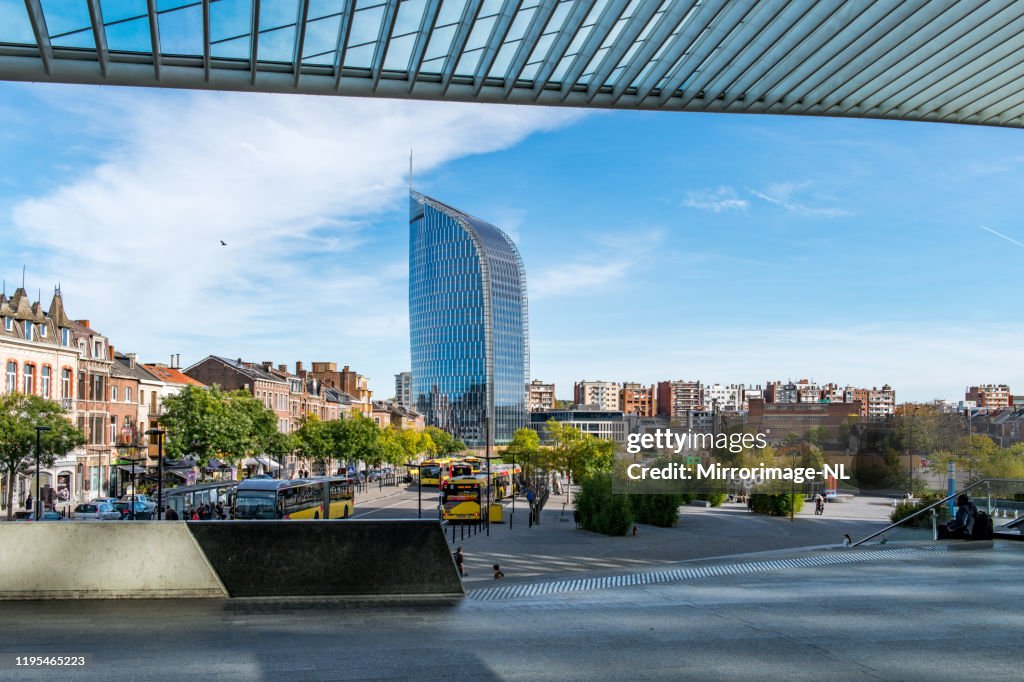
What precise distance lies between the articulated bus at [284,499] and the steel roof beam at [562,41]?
24028 millimetres

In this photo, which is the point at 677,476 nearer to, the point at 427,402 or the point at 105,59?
the point at 105,59

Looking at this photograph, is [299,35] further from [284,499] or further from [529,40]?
[284,499]

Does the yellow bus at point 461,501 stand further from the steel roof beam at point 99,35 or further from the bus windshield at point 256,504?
the steel roof beam at point 99,35

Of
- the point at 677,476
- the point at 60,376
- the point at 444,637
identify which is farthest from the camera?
the point at 60,376

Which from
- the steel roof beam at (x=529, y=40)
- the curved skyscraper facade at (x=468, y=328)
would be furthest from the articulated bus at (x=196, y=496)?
the curved skyscraper facade at (x=468, y=328)

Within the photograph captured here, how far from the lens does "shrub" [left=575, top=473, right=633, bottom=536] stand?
142ft

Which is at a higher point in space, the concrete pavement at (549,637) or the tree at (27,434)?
the tree at (27,434)

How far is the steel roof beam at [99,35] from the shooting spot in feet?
52.6

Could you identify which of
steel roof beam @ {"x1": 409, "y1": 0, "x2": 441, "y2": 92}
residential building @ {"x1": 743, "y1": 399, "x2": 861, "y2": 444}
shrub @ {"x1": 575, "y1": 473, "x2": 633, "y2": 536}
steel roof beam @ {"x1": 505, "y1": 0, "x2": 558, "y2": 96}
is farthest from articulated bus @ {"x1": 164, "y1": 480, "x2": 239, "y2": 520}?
residential building @ {"x1": 743, "y1": 399, "x2": 861, "y2": 444}

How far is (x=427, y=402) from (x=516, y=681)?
7387 inches

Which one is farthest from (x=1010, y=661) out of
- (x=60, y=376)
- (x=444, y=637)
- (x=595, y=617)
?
(x=60, y=376)

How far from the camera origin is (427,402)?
194000 millimetres

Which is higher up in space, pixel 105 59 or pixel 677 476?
pixel 105 59

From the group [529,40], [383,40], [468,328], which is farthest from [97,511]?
[468,328]
